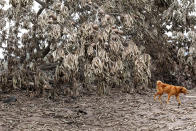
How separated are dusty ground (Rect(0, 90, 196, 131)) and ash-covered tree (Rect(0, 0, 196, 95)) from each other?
431mm

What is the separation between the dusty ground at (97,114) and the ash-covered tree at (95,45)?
431 mm

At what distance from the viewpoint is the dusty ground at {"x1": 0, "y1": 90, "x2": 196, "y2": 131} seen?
5.73m

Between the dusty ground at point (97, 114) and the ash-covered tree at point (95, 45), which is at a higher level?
the ash-covered tree at point (95, 45)

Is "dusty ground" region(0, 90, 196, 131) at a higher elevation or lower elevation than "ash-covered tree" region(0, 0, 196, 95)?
lower

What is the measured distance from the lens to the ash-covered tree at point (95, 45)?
18.0 feet

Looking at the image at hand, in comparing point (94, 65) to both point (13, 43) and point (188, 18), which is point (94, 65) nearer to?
point (13, 43)

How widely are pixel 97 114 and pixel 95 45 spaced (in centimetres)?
215

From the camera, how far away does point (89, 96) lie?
29.2 feet

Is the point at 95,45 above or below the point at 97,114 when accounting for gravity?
above

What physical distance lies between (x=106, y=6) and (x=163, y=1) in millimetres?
2192

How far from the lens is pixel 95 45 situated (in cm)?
533

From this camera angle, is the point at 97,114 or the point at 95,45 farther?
the point at 97,114

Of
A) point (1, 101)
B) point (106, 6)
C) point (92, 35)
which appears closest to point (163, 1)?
point (106, 6)

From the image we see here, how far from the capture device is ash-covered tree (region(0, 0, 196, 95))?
18.0 ft
